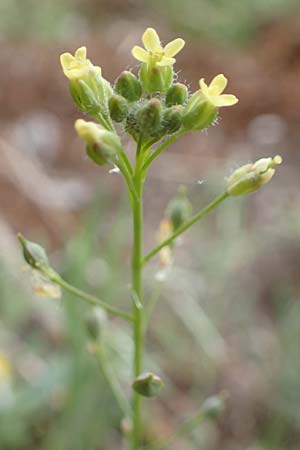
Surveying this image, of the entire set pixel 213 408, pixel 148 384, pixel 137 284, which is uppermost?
pixel 137 284

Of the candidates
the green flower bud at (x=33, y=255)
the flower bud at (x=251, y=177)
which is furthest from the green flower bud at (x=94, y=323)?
the flower bud at (x=251, y=177)

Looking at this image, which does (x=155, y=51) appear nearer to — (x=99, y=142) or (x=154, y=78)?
(x=154, y=78)

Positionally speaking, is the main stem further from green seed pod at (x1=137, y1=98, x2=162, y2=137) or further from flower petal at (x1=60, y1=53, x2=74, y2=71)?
flower petal at (x1=60, y1=53, x2=74, y2=71)

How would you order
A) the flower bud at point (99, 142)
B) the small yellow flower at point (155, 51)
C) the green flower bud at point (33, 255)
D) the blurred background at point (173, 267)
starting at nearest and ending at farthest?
1. the flower bud at point (99, 142)
2. the small yellow flower at point (155, 51)
3. the green flower bud at point (33, 255)
4. the blurred background at point (173, 267)

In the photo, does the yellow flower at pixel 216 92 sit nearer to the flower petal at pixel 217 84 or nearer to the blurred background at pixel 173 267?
the flower petal at pixel 217 84

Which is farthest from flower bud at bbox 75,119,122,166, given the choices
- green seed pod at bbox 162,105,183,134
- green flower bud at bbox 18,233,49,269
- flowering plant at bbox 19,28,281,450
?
green flower bud at bbox 18,233,49,269

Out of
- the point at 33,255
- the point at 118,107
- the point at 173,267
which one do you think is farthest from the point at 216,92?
the point at 173,267
